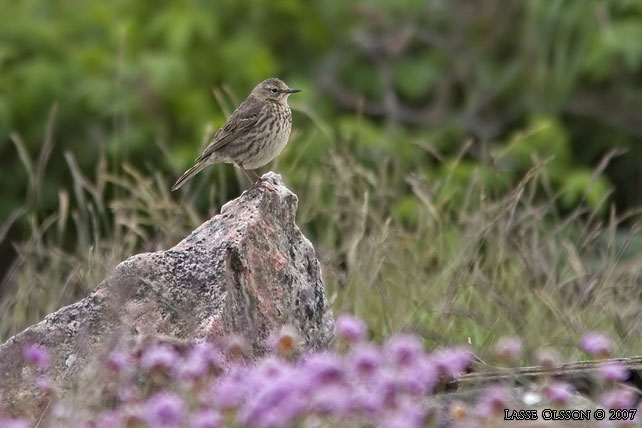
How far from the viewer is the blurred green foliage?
8812mm

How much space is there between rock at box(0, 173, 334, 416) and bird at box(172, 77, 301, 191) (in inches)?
45.2

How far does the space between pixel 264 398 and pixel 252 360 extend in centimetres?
144

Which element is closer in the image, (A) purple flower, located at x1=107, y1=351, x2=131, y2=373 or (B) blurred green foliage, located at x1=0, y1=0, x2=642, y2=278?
(A) purple flower, located at x1=107, y1=351, x2=131, y2=373

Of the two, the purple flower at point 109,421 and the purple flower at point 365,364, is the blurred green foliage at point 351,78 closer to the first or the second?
the purple flower at point 109,421

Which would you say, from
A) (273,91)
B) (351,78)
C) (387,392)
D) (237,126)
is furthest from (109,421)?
(351,78)

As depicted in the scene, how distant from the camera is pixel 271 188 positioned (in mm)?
4660

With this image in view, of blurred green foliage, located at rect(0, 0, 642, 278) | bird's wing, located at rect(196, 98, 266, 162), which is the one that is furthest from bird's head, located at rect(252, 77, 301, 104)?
blurred green foliage, located at rect(0, 0, 642, 278)

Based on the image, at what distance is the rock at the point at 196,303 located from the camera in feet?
13.2

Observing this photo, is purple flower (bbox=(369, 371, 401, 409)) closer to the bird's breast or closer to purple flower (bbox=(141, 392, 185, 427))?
purple flower (bbox=(141, 392, 185, 427))

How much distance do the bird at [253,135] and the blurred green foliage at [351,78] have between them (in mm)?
2407

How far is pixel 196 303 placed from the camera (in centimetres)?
416

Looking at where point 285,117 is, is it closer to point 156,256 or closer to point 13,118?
point 156,256

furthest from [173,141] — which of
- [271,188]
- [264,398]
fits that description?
[264,398]

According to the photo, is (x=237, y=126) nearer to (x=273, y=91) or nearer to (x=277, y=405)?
(x=273, y=91)
